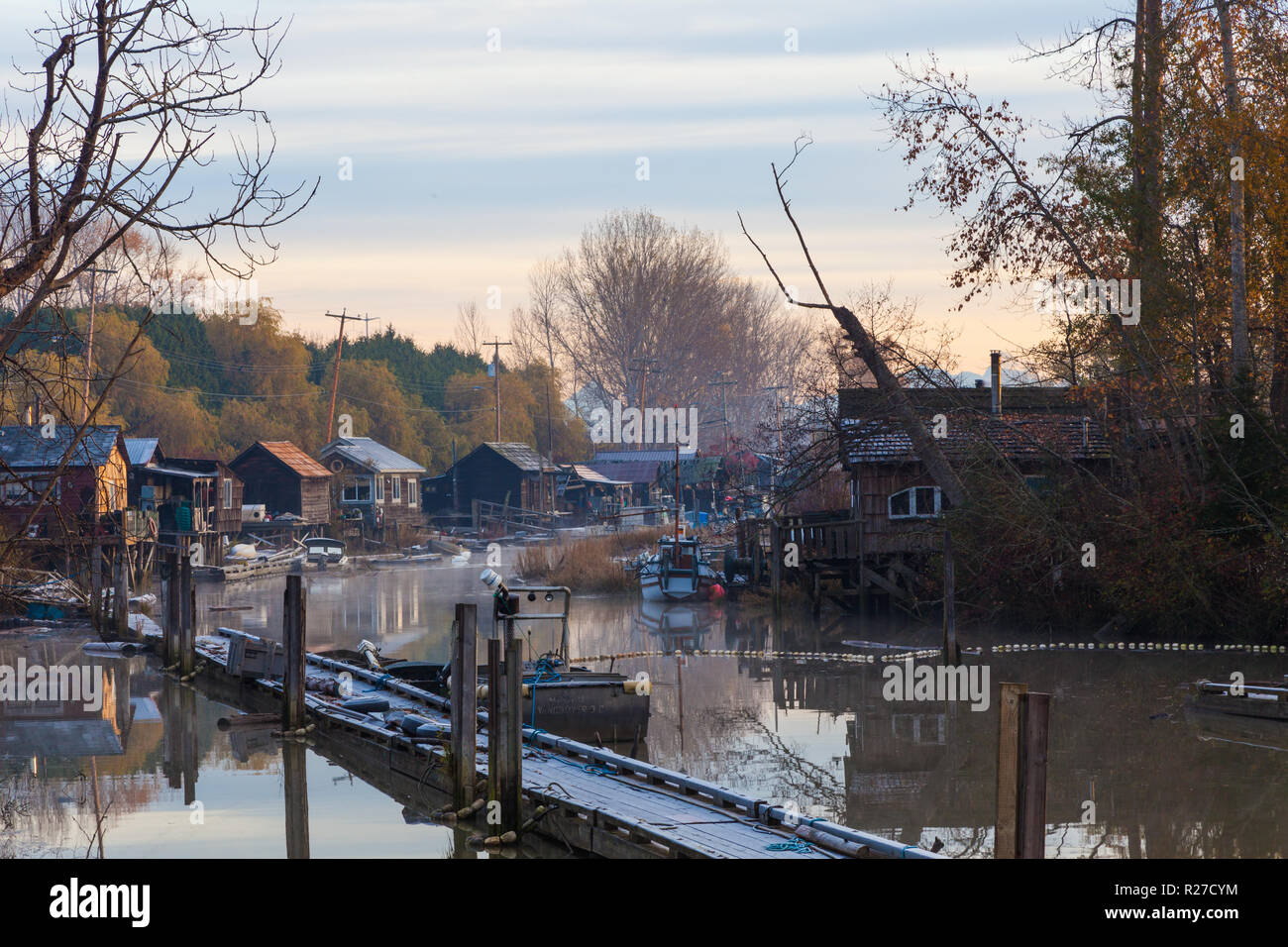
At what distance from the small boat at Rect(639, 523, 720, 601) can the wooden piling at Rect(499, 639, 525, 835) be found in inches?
978

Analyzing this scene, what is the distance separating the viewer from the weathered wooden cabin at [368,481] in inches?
2544

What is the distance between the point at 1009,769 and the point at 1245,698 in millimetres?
11811

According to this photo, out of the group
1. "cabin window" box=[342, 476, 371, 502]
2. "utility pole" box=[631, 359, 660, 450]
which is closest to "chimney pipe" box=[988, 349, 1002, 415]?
"cabin window" box=[342, 476, 371, 502]

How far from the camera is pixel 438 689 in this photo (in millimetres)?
20438

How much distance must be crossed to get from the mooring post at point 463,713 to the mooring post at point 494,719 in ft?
1.72

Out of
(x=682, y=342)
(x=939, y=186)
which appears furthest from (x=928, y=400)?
(x=682, y=342)

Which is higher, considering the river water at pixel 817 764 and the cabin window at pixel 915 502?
the cabin window at pixel 915 502

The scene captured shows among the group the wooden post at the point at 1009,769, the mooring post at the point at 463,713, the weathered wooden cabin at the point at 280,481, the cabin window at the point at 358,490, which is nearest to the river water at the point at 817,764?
the mooring post at the point at 463,713

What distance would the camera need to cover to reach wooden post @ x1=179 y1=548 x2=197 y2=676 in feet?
78.9

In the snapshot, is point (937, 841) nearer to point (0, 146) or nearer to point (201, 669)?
point (0, 146)

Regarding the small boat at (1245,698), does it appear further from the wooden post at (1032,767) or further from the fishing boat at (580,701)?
the wooden post at (1032,767)

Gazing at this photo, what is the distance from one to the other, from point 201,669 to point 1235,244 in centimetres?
2003

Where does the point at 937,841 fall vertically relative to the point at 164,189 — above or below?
below

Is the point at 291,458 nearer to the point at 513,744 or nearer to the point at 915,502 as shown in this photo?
the point at 915,502
